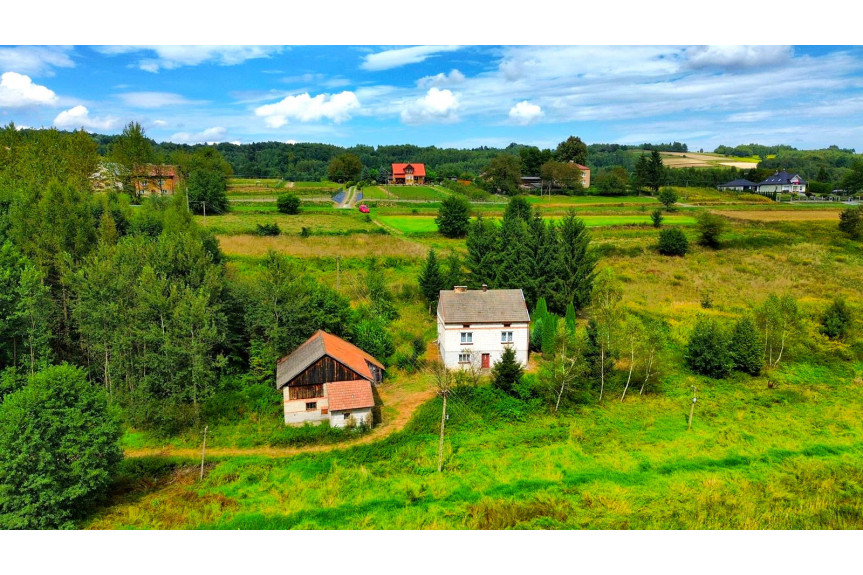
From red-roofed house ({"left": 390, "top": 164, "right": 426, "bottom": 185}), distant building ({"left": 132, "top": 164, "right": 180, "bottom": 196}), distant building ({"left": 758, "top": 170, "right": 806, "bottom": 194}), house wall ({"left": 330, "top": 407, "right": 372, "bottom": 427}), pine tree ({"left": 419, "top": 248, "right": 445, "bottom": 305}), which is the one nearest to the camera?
house wall ({"left": 330, "top": 407, "right": 372, "bottom": 427})

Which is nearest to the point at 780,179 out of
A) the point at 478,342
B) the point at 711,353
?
the point at 711,353

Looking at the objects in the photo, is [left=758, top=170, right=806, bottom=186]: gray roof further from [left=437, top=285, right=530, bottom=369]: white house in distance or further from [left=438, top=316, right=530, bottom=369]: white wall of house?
[left=438, top=316, right=530, bottom=369]: white wall of house

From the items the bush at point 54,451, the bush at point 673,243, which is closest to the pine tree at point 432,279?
the bush at point 54,451

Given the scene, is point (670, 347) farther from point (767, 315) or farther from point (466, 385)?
point (466, 385)

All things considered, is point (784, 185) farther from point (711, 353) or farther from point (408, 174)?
point (711, 353)

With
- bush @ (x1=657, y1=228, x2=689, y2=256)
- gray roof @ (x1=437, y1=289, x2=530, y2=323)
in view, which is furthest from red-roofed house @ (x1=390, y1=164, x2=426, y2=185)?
gray roof @ (x1=437, y1=289, x2=530, y2=323)

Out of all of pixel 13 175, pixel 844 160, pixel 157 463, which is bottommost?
pixel 157 463
